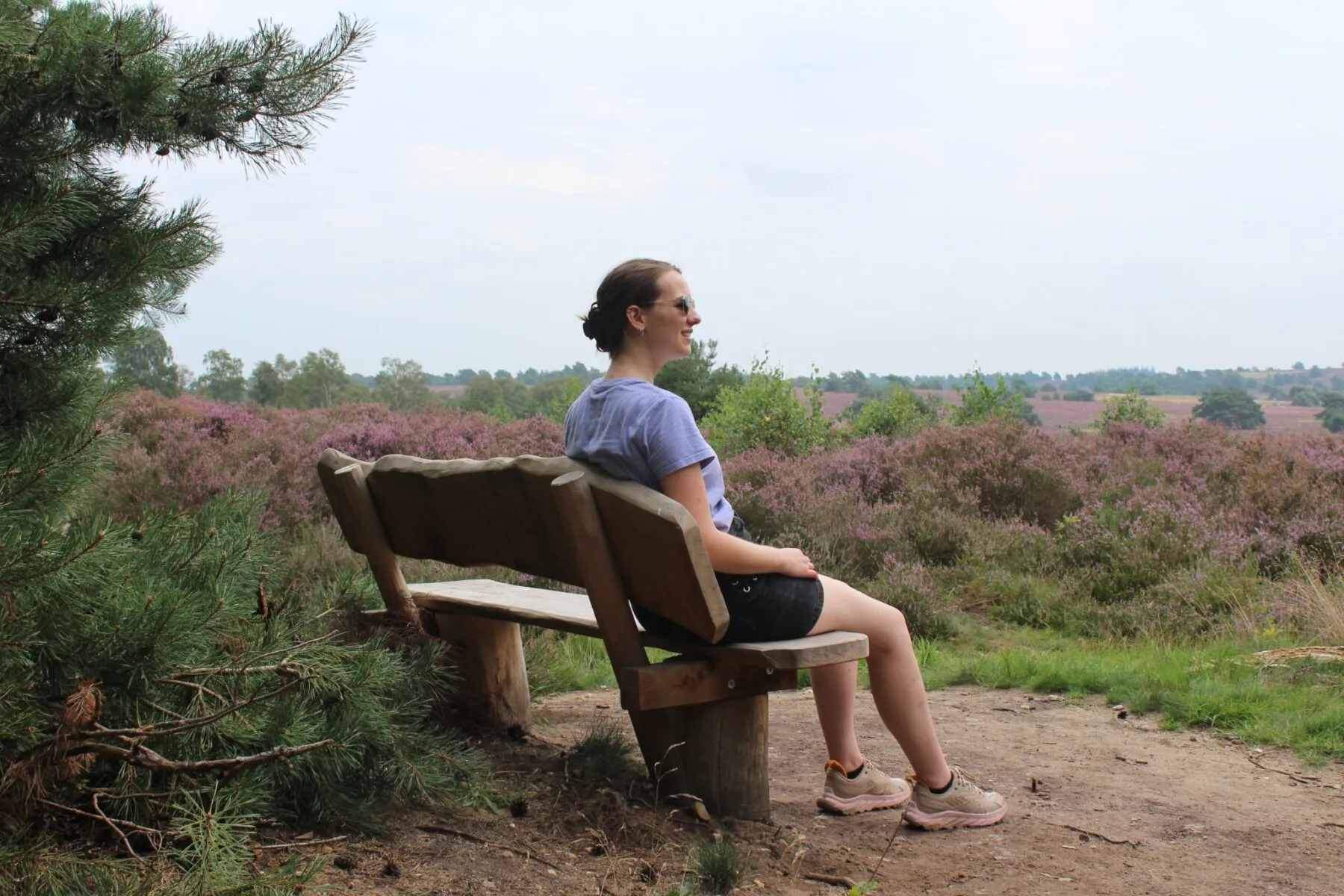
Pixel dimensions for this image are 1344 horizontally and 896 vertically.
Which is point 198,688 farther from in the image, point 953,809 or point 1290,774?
point 1290,774

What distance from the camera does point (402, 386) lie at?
76.1 feet

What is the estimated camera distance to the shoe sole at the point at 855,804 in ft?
12.4

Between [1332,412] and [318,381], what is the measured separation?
1700cm

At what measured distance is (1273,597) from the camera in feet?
22.9

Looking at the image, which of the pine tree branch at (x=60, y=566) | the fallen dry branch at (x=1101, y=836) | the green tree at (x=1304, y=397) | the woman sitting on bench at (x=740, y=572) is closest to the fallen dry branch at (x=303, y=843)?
the pine tree branch at (x=60, y=566)

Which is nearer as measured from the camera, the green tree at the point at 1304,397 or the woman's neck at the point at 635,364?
the woman's neck at the point at 635,364

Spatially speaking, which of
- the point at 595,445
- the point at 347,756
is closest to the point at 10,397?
the point at 347,756

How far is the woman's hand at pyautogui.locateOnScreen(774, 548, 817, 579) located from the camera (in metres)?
3.20

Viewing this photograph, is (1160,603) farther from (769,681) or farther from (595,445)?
(595,445)

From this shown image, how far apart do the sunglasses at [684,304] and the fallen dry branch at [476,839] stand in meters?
1.53

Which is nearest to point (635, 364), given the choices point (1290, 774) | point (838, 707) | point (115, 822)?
point (838, 707)

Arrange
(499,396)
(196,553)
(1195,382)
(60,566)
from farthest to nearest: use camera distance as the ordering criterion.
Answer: (1195,382) → (499,396) → (196,553) → (60,566)

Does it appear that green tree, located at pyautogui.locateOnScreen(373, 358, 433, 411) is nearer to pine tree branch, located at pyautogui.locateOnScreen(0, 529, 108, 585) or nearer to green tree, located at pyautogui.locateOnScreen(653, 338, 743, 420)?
green tree, located at pyautogui.locateOnScreen(653, 338, 743, 420)

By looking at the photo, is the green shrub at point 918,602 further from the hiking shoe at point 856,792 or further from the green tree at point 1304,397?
the green tree at point 1304,397
